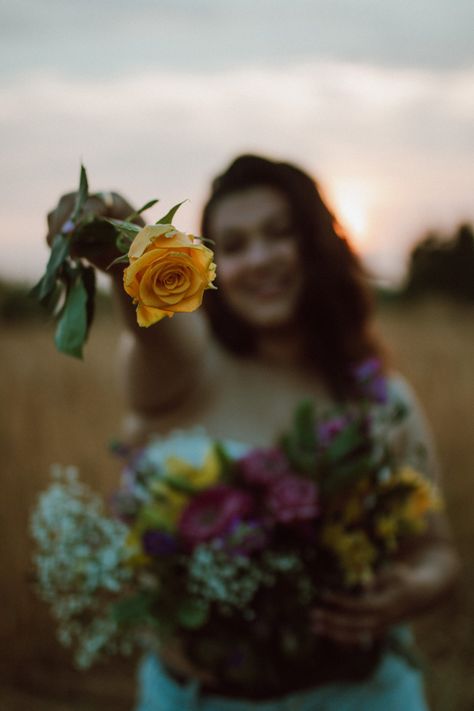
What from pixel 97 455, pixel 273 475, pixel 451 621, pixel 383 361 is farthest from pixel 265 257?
pixel 451 621

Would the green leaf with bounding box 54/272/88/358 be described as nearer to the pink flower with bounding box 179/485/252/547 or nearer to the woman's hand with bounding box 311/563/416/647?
the pink flower with bounding box 179/485/252/547

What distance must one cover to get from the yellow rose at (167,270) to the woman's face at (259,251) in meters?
1.21

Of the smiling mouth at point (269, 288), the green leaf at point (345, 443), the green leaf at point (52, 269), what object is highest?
the green leaf at point (52, 269)

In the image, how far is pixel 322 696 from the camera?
137 centimetres

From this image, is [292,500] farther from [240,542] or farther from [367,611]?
[367,611]

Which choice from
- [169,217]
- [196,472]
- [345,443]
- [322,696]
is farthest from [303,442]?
[169,217]

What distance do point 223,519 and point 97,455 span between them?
2025mm

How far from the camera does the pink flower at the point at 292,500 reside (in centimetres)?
107

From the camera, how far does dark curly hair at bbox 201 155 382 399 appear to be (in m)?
1.66

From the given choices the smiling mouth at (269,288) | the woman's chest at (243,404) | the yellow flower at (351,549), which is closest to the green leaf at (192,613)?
the yellow flower at (351,549)

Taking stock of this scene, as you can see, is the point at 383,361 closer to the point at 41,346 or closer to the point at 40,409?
the point at 40,409

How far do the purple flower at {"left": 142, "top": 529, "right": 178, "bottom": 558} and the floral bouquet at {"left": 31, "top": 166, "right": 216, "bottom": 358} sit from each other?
0.57m

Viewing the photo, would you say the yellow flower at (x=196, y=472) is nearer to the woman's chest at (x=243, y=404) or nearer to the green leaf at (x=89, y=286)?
the woman's chest at (x=243, y=404)

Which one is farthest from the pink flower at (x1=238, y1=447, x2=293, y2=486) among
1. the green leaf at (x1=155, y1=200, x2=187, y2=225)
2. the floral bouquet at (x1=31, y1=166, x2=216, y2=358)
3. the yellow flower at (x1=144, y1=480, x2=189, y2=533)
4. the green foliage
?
the green foliage
